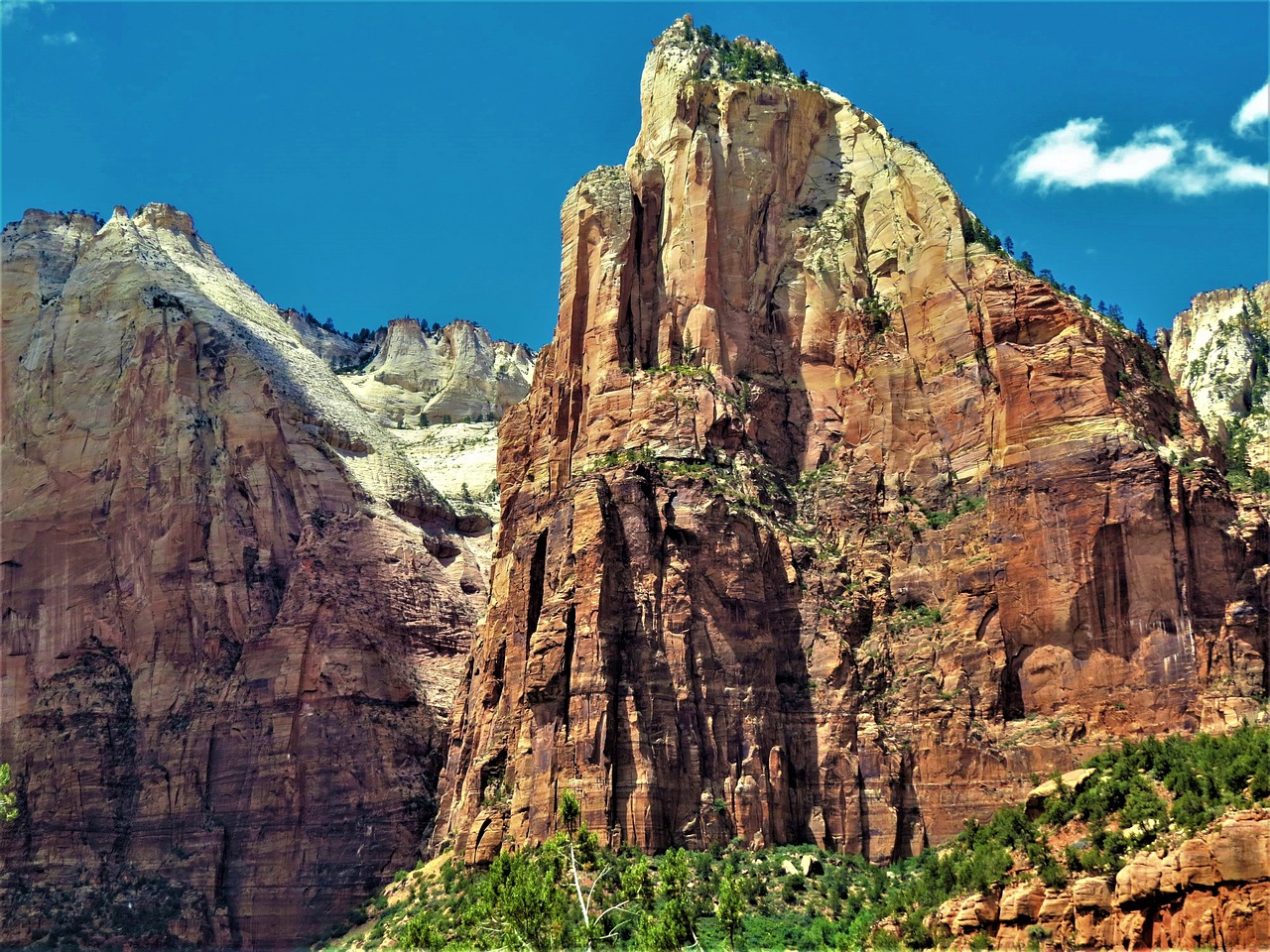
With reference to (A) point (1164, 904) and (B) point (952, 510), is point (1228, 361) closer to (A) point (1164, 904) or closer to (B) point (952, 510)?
(B) point (952, 510)

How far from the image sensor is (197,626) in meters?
136

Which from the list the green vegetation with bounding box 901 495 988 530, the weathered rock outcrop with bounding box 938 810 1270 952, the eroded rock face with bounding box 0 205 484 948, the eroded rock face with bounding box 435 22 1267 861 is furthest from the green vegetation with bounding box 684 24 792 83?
the weathered rock outcrop with bounding box 938 810 1270 952

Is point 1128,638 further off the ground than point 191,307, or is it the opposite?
point 191,307

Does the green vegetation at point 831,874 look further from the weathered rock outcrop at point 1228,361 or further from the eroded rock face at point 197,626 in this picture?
the weathered rock outcrop at point 1228,361

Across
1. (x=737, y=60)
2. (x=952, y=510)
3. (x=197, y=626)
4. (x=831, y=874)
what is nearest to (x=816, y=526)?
(x=952, y=510)

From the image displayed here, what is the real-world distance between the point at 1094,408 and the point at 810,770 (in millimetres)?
24449

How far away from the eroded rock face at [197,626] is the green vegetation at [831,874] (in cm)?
2684

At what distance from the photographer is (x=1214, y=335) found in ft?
556

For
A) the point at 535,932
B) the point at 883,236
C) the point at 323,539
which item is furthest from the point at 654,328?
the point at 535,932

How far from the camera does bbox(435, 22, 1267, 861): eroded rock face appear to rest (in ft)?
328

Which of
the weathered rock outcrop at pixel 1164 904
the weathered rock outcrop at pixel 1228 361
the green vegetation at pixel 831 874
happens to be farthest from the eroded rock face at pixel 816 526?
the weathered rock outcrop at pixel 1228 361

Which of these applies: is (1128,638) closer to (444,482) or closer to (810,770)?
(810,770)

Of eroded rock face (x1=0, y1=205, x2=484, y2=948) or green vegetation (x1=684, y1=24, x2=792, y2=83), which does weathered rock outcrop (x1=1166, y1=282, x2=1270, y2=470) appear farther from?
eroded rock face (x1=0, y1=205, x2=484, y2=948)

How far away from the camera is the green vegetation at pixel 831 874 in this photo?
79.1 metres
